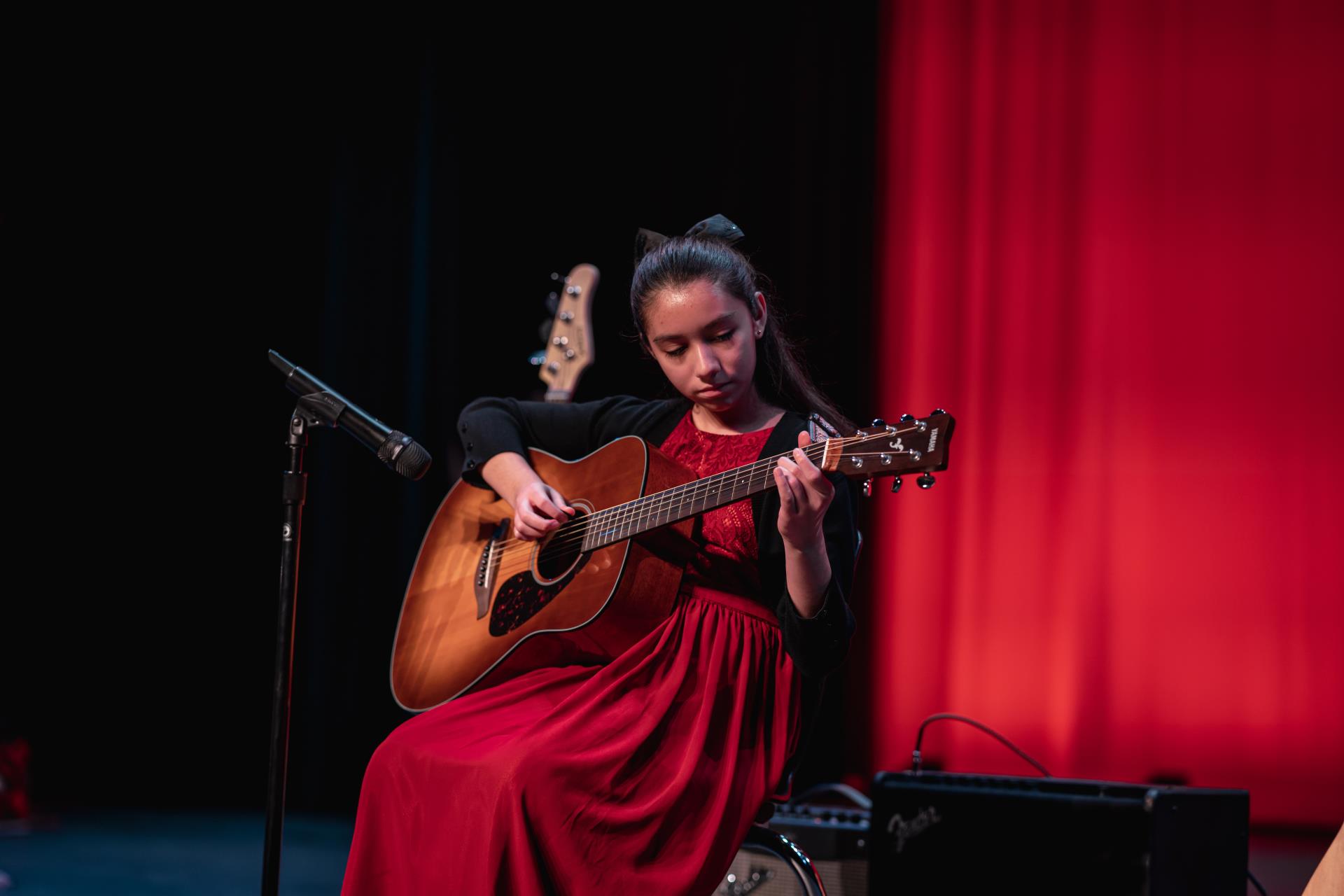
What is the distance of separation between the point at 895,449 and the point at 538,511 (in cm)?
63

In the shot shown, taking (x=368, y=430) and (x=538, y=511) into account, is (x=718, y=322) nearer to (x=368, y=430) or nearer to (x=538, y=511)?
(x=538, y=511)

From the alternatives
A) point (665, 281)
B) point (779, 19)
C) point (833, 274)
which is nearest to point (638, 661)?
point (665, 281)

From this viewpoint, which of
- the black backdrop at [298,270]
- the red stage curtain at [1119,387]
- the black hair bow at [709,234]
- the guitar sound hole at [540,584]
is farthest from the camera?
the black backdrop at [298,270]

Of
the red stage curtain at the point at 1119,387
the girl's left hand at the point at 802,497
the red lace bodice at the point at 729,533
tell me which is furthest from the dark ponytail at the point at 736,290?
the red stage curtain at the point at 1119,387

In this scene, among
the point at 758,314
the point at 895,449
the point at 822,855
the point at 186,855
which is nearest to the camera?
the point at 895,449

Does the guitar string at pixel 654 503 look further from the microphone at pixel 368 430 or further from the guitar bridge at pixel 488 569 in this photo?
the microphone at pixel 368 430

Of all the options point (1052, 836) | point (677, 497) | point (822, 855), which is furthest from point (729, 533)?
point (822, 855)

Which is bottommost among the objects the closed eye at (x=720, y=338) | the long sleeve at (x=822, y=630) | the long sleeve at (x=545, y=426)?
the long sleeve at (x=822, y=630)

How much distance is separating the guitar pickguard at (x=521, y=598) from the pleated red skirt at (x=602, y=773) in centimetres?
13

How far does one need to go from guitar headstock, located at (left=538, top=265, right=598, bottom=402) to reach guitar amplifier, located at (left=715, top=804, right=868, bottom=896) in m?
1.06

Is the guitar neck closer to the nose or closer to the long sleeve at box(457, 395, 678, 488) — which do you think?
the nose

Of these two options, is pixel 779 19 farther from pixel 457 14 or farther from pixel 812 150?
pixel 457 14

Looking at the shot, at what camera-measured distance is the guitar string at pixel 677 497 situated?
5.21 feet

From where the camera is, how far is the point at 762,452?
1.79 m
